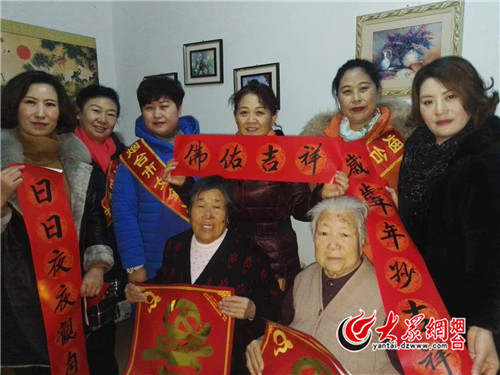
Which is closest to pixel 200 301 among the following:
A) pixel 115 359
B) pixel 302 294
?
pixel 302 294

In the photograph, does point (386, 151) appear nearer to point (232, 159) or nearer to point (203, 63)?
point (232, 159)

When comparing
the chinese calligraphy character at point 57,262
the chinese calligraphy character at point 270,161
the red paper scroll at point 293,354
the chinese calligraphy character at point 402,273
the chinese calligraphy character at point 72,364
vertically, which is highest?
the chinese calligraphy character at point 270,161

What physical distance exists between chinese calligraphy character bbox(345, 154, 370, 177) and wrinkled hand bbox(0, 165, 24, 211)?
128 centimetres

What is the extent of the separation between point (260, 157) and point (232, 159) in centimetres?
11

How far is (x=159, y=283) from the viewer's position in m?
1.46

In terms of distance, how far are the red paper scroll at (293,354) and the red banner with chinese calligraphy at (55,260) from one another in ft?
2.94

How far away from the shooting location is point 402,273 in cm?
125

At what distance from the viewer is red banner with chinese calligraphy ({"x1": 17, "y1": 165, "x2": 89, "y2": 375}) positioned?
1.49 m

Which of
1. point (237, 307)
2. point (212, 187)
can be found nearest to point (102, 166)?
point (212, 187)

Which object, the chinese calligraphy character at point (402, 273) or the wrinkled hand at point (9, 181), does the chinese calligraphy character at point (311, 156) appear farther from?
the wrinkled hand at point (9, 181)

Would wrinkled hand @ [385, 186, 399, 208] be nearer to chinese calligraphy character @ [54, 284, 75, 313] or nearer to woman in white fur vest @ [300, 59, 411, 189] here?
woman in white fur vest @ [300, 59, 411, 189]

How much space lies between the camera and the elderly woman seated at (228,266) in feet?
4.41

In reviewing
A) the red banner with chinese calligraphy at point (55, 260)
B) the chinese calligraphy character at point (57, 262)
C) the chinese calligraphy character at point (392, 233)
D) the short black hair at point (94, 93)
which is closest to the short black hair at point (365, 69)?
the chinese calligraphy character at point (392, 233)

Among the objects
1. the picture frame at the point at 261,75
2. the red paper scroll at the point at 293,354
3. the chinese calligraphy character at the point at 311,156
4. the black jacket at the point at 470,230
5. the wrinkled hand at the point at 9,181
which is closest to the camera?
the black jacket at the point at 470,230
